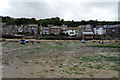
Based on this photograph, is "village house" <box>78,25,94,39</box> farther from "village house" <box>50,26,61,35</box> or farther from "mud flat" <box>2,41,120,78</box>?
"mud flat" <box>2,41,120,78</box>

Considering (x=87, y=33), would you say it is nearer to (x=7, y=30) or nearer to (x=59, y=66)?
(x=7, y=30)

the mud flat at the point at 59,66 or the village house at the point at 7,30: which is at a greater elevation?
the village house at the point at 7,30

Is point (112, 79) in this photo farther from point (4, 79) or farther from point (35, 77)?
point (4, 79)

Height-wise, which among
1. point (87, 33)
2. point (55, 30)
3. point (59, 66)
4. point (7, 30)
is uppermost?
point (55, 30)

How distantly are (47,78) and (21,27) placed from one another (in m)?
80.5

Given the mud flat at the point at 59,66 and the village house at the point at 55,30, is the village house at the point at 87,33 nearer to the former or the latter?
the village house at the point at 55,30

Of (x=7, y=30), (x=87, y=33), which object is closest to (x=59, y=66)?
(x=87, y=33)

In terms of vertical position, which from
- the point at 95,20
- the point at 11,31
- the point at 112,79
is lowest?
the point at 112,79

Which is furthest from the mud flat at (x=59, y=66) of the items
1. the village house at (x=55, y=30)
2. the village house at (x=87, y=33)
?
the village house at (x=55, y=30)

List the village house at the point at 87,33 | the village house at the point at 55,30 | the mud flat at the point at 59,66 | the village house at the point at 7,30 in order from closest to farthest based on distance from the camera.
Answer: the mud flat at the point at 59,66 < the village house at the point at 87,33 < the village house at the point at 7,30 < the village house at the point at 55,30

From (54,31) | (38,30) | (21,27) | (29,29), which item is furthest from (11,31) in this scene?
(54,31)

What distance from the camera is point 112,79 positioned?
8000 millimetres

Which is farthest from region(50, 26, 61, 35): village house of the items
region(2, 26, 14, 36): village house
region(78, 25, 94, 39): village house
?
region(2, 26, 14, 36): village house

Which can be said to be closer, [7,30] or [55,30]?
[7,30]
